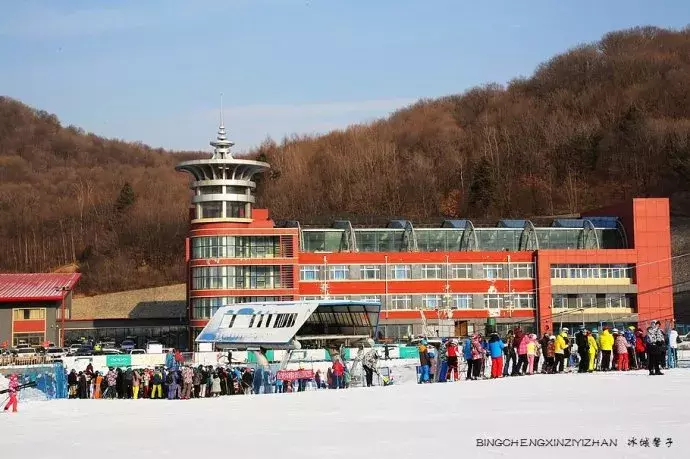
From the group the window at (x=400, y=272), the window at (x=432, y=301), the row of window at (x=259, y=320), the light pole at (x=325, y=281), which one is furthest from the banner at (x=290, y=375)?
the window at (x=432, y=301)

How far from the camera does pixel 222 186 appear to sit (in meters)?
71.1

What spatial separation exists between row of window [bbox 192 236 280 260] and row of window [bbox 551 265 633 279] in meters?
20.5

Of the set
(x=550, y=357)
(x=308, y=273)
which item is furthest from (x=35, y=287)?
(x=550, y=357)

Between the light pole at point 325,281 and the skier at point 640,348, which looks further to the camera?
the light pole at point 325,281

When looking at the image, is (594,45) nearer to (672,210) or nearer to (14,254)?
(672,210)

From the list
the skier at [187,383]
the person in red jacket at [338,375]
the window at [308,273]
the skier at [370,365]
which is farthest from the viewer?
the window at [308,273]

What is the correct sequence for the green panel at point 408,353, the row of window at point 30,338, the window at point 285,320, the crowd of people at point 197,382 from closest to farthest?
the crowd of people at point 197,382 → the green panel at point 408,353 → the window at point 285,320 → the row of window at point 30,338

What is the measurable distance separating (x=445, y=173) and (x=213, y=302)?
7315 cm

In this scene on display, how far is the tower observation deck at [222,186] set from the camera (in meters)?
70.8

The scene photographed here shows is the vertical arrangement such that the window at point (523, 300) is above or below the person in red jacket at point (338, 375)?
above

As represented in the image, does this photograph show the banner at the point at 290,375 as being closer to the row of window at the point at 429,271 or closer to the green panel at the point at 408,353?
the green panel at the point at 408,353

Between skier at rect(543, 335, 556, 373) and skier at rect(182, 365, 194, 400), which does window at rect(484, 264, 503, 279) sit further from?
skier at rect(182, 365, 194, 400)

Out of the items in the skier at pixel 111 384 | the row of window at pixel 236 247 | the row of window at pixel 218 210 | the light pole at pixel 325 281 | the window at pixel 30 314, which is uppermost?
the row of window at pixel 218 210

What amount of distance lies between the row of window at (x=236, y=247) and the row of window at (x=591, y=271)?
20.5m
